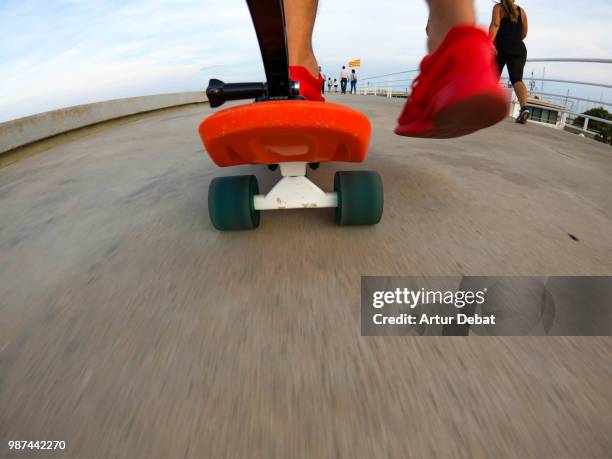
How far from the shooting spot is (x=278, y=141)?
0.90 metres

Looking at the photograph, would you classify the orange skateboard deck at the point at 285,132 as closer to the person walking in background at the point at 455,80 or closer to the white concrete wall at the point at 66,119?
the person walking in background at the point at 455,80

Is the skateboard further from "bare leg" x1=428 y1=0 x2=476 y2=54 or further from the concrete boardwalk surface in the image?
"bare leg" x1=428 y1=0 x2=476 y2=54

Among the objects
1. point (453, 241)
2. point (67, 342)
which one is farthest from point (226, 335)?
point (453, 241)

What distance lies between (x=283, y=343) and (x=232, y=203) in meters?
0.55

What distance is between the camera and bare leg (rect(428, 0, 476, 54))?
818 millimetres

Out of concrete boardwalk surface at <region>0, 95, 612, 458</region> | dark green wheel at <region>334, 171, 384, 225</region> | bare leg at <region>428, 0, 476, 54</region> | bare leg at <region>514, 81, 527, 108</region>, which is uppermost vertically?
bare leg at <region>428, 0, 476, 54</region>

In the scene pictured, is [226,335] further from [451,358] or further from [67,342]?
[451,358]

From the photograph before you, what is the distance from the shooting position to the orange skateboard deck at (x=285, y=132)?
31.7 inches

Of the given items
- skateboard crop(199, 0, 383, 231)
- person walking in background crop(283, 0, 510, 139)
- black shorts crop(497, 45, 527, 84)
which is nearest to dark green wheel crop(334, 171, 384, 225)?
skateboard crop(199, 0, 383, 231)

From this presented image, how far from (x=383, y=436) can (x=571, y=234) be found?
1011mm

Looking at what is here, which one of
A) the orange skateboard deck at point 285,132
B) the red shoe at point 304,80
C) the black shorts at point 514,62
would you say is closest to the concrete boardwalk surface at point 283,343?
the orange skateboard deck at point 285,132

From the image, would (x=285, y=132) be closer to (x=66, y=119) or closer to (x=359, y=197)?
(x=359, y=197)

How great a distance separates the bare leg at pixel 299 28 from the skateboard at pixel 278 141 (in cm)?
33

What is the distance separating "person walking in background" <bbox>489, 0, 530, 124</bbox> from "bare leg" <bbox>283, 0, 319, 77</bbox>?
117 inches
